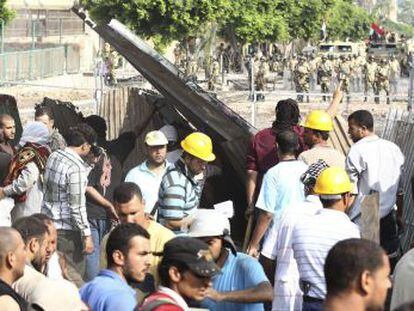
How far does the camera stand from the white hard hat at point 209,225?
6.05 meters

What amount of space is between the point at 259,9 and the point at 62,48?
9.57 metres

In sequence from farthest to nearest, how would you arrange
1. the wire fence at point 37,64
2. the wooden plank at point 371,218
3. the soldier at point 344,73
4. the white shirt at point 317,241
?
the wire fence at point 37,64 < the soldier at point 344,73 < the wooden plank at point 371,218 < the white shirt at point 317,241

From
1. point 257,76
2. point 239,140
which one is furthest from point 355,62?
point 239,140

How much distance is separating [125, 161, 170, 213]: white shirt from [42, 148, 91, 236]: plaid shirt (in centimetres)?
40

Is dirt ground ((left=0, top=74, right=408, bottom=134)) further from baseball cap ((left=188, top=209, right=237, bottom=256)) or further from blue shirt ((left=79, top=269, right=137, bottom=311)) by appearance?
blue shirt ((left=79, top=269, right=137, bottom=311))

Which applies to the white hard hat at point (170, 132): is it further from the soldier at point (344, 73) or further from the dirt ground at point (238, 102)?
the soldier at point (344, 73)

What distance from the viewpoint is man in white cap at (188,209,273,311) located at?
5980 millimetres

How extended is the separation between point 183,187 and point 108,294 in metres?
2.59

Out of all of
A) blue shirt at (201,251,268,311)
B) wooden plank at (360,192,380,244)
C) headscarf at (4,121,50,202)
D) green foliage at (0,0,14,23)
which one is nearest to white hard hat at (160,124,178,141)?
headscarf at (4,121,50,202)

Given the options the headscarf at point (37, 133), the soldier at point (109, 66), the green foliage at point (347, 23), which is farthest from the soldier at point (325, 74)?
the green foliage at point (347, 23)

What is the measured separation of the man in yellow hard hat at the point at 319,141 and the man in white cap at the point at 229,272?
231 cm

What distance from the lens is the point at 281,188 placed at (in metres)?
8.01

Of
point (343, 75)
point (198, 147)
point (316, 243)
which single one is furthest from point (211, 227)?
point (343, 75)

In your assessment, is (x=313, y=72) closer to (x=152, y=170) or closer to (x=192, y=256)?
(x=152, y=170)
